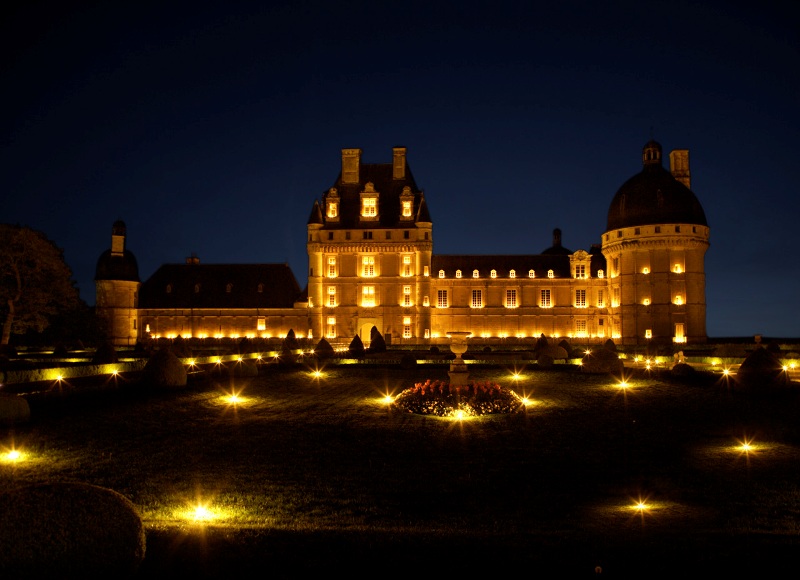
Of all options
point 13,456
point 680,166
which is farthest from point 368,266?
point 13,456

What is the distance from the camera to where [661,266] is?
207ft

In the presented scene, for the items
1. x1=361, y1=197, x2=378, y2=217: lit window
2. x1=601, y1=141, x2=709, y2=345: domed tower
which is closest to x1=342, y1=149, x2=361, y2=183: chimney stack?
x1=361, y1=197, x2=378, y2=217: lit window

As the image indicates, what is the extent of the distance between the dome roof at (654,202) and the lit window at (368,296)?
2658cm

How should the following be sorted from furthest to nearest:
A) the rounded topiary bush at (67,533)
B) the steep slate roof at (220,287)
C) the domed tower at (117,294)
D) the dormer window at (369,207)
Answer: the steep slate roof at (220,287) < the domed tower at (117,294) < the dormer window at (369,207) < the rounded topiary bush at (67,533)

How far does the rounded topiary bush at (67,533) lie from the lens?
515 centimetres

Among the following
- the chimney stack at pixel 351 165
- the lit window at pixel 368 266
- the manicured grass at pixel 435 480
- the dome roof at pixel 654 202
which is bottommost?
the manicured grass at pixel 435 480

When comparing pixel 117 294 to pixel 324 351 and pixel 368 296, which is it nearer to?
pixel 368 296

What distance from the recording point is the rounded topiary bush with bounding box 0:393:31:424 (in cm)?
1548

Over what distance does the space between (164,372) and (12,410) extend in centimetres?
713

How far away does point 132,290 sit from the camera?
6900 cm

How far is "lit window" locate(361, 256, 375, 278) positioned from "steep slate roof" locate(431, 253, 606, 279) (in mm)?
7280

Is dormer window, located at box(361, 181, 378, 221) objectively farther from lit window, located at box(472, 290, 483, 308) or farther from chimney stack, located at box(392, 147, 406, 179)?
lit window, located at box(472, 290, 483, 308)

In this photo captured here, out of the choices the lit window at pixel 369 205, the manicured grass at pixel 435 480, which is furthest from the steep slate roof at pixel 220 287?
the manicured grass at pixel 435 480

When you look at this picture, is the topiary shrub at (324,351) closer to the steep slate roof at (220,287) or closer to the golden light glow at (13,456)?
the steep slate roof at (220,287)
